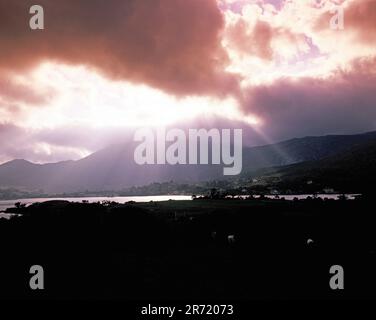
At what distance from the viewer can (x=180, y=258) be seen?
4600 centimetres

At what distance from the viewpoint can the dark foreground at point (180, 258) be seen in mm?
33531

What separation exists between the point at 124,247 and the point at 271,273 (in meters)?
25.4

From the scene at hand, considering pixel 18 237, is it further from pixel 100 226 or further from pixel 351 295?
pixel 351 295

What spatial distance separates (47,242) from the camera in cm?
5538

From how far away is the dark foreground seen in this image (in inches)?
1320

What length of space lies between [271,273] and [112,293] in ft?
56.7

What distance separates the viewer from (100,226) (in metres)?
62.9
